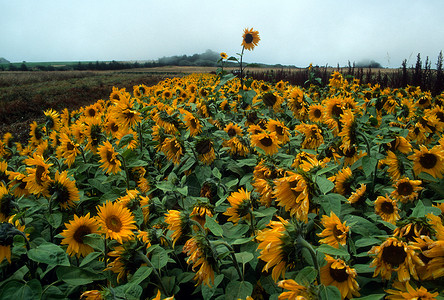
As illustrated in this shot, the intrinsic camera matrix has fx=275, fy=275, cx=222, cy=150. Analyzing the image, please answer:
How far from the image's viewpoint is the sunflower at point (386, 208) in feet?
5.11

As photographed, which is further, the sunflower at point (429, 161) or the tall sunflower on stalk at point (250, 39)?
the tall sunflower on stalk at point (250, 39)

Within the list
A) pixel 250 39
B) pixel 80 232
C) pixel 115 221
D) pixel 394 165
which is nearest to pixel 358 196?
pixel 394 165

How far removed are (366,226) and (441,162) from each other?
2.97 feet

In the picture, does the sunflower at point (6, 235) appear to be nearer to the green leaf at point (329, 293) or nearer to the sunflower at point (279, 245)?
the sunflower at point (279, 245)

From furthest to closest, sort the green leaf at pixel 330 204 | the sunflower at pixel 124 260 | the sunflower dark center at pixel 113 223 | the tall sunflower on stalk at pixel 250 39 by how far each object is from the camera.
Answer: the tall sunflower on stalk at pixel 250 39 → the sunflower dark center at pixel 113 223 → the sunflower at pixel 124 260 → the green leaf at pixel 330 204

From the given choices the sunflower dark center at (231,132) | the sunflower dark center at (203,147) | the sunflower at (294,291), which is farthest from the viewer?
the sunflower dark center at (231,132)

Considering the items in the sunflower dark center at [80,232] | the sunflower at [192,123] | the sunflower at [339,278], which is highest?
the sunflower at [192,123]

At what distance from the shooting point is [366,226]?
1469 mm

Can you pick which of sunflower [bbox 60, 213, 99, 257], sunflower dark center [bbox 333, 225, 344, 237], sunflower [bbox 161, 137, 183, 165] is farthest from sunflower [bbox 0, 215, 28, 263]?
sunflower dark center [bbox 333, 225, 344, 237]

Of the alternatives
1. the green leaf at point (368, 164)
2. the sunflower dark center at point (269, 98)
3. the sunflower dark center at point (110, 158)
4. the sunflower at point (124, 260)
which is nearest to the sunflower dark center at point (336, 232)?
the green leaf at point (368, 164)

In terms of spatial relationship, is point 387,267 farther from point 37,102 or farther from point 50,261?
point 37,102

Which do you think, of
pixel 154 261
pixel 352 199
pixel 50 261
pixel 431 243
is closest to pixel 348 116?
pixel 352 199

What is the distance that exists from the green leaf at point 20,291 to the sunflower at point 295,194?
1189 mm

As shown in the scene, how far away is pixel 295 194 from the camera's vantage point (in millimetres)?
1304
